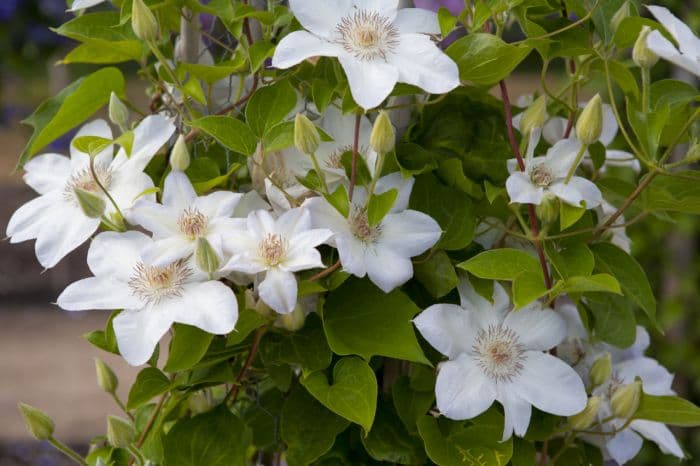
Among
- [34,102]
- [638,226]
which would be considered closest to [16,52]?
[34,102]

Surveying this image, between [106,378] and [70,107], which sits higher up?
[70,107]

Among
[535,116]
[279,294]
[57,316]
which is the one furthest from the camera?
[57,316]

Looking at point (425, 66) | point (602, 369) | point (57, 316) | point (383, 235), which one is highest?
point (425, 66)

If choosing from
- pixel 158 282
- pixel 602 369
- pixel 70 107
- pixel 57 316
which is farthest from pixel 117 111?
pixel 57 316

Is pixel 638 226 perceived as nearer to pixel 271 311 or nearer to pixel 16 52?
pixel 271 311

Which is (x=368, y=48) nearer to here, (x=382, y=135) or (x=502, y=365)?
(x=382, y=135)

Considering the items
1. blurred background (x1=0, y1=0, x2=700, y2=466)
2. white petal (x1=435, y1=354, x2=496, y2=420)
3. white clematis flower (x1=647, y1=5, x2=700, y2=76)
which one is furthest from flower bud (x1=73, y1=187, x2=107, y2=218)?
blurred background (x1=0, y1=0, x2=700, y2=466)

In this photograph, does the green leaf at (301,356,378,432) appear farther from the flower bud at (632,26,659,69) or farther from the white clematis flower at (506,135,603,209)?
the flower bud at (632,26,659,69)
